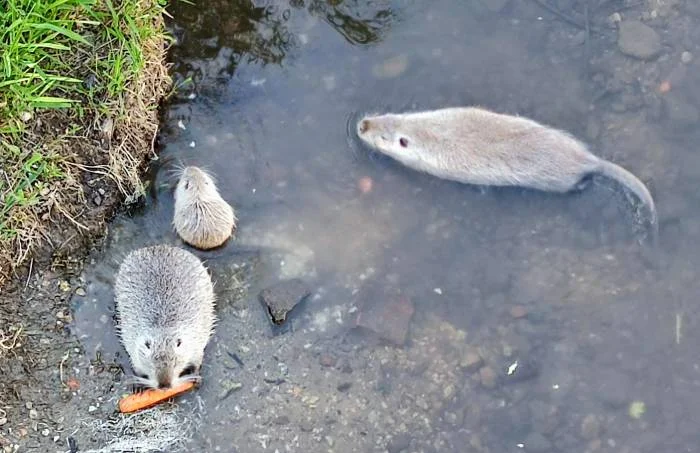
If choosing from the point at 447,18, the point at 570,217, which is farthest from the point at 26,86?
the point at 570,217

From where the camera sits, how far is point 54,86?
519 centimetres

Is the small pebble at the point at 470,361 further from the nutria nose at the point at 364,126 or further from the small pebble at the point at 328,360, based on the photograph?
the nutria nose at the point at 364,126

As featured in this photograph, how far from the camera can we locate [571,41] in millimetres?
5887

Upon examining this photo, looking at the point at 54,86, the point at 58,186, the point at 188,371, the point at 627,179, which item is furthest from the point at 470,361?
the point at 54,86

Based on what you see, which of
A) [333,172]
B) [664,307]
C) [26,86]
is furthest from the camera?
[333,172]

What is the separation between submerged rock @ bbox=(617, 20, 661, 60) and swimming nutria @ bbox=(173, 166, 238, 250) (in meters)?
3.05

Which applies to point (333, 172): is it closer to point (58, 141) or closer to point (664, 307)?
point (58, 141)

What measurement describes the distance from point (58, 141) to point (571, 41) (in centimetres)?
361

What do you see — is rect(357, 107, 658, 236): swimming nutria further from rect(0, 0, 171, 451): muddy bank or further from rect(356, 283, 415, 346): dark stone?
rect(0, 0, 171, 451): muddy bank

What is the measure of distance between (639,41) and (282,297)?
3.13 m

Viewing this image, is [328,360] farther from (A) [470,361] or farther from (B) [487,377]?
(B) [487,377]

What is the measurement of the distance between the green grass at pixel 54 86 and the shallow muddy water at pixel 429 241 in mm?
585

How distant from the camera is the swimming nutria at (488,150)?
5340 mm

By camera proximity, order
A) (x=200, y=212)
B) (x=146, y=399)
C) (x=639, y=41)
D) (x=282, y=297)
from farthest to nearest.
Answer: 1. (x=639, y=41)
2. (x=282, y=297)
3. (x=200, y=212)
4. (x=146, y=399)
